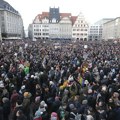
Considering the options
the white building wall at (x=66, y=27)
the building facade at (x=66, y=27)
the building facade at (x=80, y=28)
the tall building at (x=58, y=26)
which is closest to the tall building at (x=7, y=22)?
the tall building at (x=58, y=26)

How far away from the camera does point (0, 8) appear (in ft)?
278

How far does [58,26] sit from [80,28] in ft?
28.2

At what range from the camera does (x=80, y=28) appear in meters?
97.8

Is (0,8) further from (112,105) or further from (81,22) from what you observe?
(112,105)

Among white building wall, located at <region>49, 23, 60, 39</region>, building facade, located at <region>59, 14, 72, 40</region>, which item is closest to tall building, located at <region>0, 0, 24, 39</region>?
white building wall, located at <region>49, 23, 60, 39</region>

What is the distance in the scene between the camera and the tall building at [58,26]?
9845cm

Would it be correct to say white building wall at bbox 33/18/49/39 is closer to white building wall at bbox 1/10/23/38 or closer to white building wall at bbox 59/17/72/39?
white building wall at bbox 59/17/72/39

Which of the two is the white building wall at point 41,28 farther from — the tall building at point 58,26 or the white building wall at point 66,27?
the white building wall at point 66,27

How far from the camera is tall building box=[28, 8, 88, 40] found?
98.4 m

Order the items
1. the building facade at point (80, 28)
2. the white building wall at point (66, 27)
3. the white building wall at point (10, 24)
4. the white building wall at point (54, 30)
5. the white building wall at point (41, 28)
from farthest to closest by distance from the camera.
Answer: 1. the white building wall at point (41, 28)
2. the white building wall at point (54, 30)
3. the white building wall at point (66, 27)
4. the building facade at point (80, 28)
5. the white building wall at point (10, 24)

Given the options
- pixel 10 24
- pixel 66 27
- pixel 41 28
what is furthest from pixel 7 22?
pixel 66 27

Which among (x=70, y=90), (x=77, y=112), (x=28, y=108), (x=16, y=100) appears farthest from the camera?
(x=70, y=90)

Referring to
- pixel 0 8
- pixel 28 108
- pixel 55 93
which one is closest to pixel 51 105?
pixel 28 108

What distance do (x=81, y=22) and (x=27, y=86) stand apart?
87615 mm
